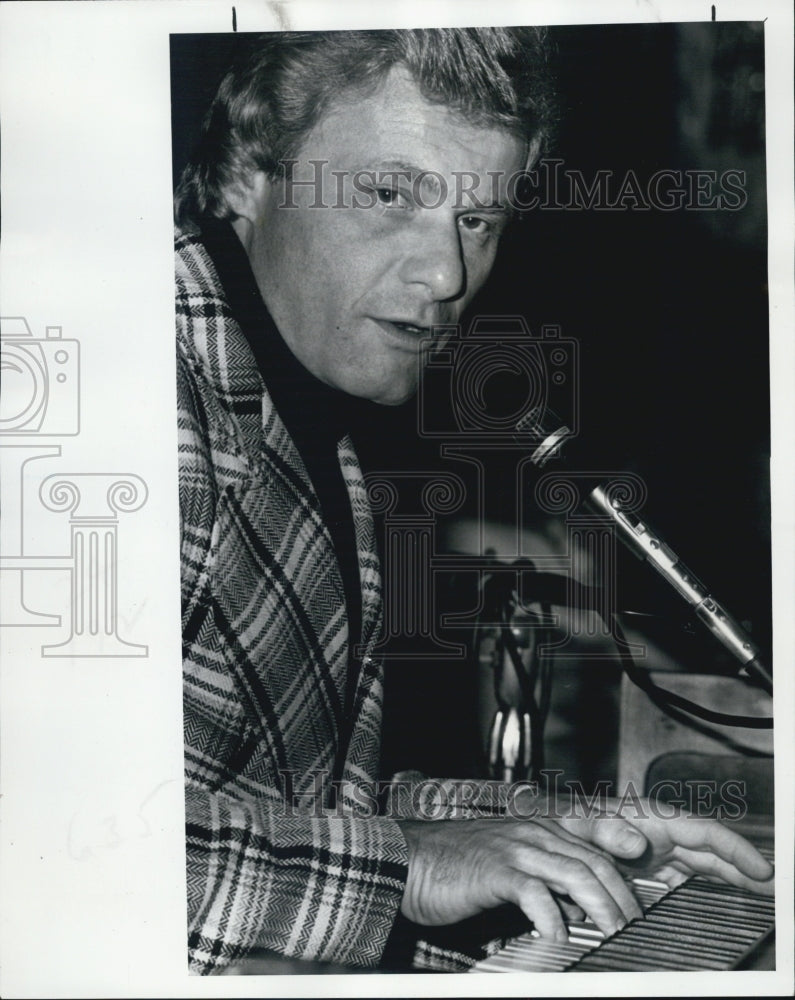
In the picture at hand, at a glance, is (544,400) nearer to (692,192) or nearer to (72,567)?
(692,192)

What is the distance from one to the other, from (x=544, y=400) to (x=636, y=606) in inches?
11.7

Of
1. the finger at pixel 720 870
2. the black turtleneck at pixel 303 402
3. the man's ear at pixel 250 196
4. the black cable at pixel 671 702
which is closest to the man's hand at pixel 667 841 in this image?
the finger at pixel 720 870

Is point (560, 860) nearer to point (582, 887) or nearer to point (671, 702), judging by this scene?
point (582, 887)

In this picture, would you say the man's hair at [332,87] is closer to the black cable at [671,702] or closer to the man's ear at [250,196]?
the man's ear at [250,196]

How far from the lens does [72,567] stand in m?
1.42

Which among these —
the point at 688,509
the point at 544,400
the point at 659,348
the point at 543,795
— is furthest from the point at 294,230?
the point at 543,795

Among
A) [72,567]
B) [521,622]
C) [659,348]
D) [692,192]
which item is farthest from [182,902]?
[692,192]

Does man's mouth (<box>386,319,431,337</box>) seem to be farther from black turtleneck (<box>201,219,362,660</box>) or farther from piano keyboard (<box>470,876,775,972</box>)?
piano keyboard (<box>470,876,775,972</box>)

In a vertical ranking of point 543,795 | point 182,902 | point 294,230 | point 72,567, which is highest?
point 294,230

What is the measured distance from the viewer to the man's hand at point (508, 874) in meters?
1.36

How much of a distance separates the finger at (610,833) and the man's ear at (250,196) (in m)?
0.90

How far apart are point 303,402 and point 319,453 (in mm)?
71

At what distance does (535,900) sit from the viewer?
53.1 inches

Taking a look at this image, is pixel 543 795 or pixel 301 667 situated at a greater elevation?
pixel 301 667
